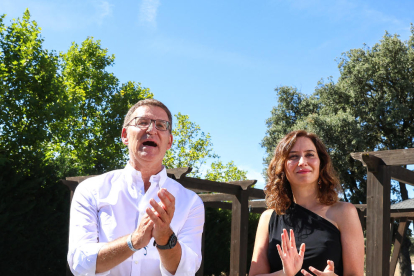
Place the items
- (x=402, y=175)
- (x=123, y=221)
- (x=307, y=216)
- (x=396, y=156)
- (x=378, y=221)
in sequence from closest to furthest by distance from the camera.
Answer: (x=123, y=221), (x=307, y=216), (x=378, y=221), (x=396, y=156), (x=402, y=175)

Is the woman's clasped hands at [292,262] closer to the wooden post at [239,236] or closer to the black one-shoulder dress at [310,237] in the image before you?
the black one-shoulder dress at [310,237]

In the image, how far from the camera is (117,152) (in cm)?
1919

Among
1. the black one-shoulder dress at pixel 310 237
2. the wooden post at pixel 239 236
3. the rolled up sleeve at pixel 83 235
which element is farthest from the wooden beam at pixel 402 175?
the rolled up sleeve at pixel 83 235

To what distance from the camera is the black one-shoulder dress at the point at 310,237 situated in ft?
7.82

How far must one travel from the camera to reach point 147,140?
2.26m

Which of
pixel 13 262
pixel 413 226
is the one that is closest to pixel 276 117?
pixel 413 226

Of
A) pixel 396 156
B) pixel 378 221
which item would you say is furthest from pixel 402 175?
pixel 378 221

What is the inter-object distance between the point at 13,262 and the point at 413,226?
54.6 ft

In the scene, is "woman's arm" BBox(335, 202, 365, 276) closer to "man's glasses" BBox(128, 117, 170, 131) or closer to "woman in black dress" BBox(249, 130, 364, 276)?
"woman in black dress" BBox(249, 130, 364, 276)

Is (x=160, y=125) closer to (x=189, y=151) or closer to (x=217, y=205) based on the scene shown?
(x=217, y=205)

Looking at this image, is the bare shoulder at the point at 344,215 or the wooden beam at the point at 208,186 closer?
the bare shoulder at the point at 344,215

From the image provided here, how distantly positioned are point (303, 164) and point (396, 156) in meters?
3.01

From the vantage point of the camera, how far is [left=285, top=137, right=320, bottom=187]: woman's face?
2.60 metres

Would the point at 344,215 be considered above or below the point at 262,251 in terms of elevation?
above
